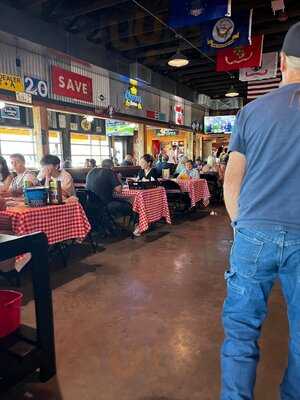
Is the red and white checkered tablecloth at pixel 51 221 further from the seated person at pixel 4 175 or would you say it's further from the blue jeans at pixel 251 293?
the blue jeans at pixel 251 293

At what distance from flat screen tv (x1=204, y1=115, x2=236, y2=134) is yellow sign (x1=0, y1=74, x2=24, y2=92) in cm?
934

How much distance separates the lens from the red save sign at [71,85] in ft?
22.8

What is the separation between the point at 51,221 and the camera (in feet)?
10.9

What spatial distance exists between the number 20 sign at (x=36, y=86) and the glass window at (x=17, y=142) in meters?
4.23

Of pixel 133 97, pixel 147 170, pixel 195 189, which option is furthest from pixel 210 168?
pixel 147 170

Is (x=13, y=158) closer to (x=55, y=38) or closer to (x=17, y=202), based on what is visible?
(x=17, y=202)

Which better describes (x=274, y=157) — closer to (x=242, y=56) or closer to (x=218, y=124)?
(x=242, y=56)

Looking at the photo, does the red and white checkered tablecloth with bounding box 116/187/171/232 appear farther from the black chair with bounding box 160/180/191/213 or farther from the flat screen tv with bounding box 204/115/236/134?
the flat screen tv with bounding box 204/115/236/134

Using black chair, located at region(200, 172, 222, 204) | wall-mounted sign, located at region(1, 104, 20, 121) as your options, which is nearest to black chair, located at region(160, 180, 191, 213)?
black chair, located at region(200, 172, 222, 204)

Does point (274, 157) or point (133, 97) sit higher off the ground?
point (133, 97)

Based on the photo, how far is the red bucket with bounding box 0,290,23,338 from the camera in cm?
182

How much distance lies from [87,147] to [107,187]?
9629mm

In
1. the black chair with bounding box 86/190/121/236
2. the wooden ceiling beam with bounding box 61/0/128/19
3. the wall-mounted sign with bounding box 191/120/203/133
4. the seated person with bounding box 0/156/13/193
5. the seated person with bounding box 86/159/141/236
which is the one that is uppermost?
the wooden ceiling beam with bounding box 61/0/128/19

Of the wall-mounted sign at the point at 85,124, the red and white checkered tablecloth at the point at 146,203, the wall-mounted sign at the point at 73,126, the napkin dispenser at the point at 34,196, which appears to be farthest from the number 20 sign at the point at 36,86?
the wall-mounted sign at the point at 85,124
